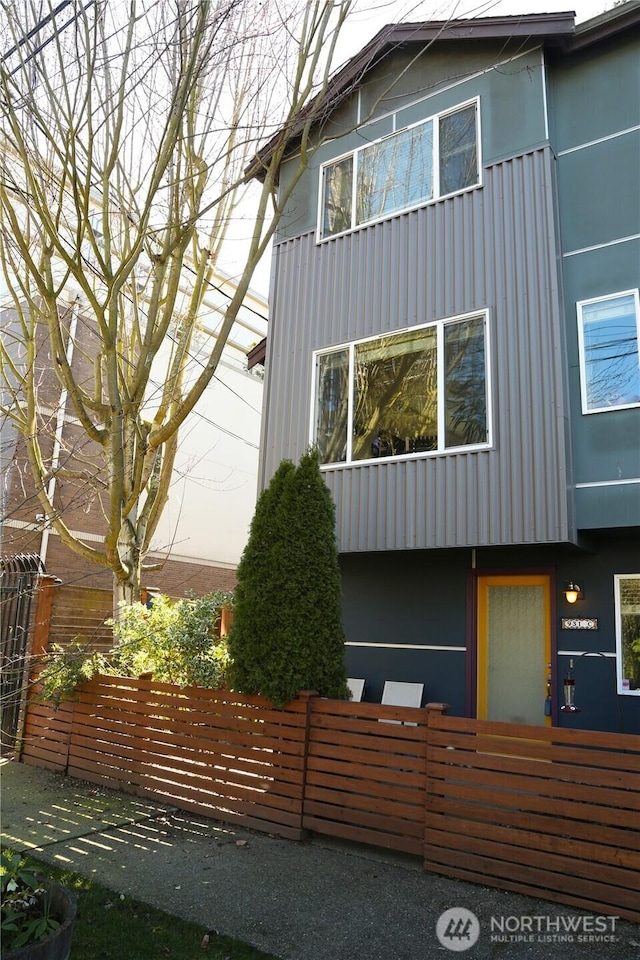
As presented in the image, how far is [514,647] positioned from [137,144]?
7.03 metres

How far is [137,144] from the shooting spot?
302 inches

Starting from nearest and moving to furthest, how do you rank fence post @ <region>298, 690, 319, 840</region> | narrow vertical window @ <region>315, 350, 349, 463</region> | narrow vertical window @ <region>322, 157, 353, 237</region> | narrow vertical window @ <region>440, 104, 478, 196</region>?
fence post @ <region>298, 690, 319, 840</region>, narrow vertical window @ <region>440, 104, 478, 196</region>, narrow vertical window @ <region>315, 350, 349, 463</region>, narrow vertical window @ <region>322, 157, 353, 237</region>

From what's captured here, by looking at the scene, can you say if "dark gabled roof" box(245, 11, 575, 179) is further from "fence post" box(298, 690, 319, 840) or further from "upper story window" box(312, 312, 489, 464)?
"fence post" box(298, 690, 319, 840)

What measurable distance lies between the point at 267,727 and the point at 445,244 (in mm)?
5937

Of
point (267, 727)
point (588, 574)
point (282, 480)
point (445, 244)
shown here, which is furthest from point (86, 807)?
point (445, 244)

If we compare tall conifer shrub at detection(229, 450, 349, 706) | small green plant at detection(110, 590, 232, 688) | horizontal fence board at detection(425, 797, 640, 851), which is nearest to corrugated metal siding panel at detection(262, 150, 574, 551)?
tall conifer shrub at detection(229, 450, 349, 706)

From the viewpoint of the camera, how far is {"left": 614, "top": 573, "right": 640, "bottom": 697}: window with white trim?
22.8 feet

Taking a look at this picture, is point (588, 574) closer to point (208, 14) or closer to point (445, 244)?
point (445, 244)

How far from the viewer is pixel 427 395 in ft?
27.0

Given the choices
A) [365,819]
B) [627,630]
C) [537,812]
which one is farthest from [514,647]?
[537,812]

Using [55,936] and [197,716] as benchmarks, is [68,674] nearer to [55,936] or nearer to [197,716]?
[197,716]

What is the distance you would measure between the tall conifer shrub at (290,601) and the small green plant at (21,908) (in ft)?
9.22

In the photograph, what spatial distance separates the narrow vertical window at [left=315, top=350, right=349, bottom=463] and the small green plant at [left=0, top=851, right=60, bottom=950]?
5.99 m

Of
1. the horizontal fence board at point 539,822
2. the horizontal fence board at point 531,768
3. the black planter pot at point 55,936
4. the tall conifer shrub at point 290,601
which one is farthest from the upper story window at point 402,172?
the black planter pot at point 55,936
